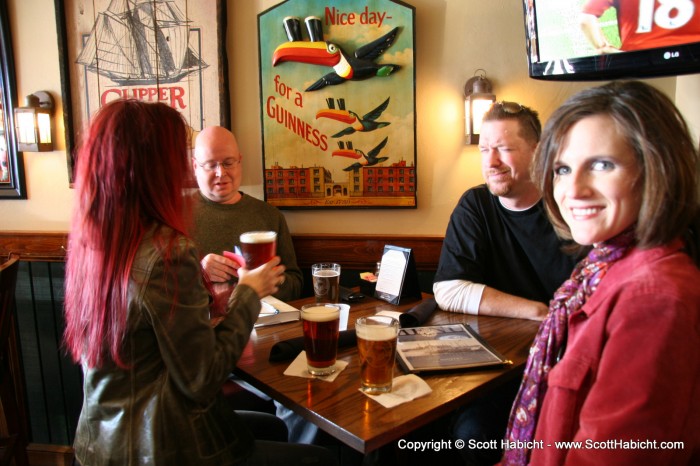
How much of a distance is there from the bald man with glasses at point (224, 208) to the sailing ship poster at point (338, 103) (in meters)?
0.20

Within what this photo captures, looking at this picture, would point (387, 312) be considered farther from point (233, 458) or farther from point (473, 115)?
point (473, 115)

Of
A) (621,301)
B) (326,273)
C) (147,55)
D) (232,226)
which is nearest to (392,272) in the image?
(326,273)

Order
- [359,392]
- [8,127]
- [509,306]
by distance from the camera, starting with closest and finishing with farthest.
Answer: [359,392] → [509,306] → [8,127]

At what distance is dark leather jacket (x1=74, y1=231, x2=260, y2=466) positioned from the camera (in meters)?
1.07

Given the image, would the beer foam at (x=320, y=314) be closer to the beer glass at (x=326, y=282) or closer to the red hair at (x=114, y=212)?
the red hair at (x=114, y=212)

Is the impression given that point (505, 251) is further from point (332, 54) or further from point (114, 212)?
point (114, 212)

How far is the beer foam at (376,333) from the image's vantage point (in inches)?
45.4

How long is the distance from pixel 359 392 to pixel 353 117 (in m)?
1.68

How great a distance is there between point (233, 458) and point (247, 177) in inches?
70.7

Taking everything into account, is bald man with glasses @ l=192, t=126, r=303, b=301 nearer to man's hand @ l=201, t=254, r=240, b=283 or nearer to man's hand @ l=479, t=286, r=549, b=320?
man's hand @ l=201, t=254, r=240, b=283

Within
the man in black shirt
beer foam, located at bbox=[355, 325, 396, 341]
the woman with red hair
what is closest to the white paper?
the man in black shirt


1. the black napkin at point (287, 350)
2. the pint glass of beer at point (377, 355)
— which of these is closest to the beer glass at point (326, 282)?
the black napkin at point (287, 350)

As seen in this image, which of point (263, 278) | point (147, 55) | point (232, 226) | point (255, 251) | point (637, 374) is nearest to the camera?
point (637, 374)

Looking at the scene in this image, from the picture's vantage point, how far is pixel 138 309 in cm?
106
